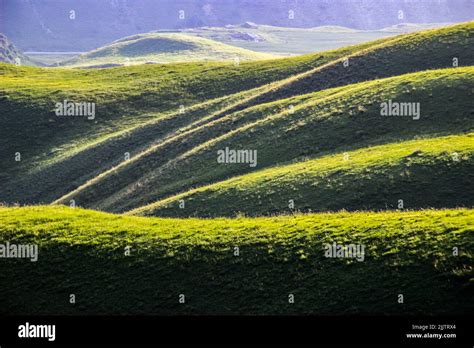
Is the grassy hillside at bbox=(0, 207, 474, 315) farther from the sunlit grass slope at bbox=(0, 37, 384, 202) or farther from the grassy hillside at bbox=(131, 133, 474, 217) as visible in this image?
the sunlit grass slope at bbox=(0, 37, 384, 202)

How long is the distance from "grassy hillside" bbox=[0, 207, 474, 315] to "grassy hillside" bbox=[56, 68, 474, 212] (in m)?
23.2

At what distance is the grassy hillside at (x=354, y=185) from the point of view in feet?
141

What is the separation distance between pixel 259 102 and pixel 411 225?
172 ft

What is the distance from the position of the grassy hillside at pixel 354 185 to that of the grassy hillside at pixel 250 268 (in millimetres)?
8592

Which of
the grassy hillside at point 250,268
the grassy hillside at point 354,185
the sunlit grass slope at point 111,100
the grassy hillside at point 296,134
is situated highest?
the sunlit grass slope at point 111,100

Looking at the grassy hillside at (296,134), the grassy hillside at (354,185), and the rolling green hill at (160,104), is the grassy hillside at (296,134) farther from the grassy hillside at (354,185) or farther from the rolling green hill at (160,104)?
the grassy hillside at (354,185)

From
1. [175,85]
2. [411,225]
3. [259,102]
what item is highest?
[175,85]

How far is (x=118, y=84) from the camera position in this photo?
109 m

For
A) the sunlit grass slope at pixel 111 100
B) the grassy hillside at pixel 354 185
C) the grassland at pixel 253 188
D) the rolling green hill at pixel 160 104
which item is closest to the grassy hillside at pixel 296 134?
the grassland at pixel 253 188

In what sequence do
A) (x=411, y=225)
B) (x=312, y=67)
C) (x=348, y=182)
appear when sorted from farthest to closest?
(x=312, y=67) → (x=348, y=182) → (x=411, y=225)

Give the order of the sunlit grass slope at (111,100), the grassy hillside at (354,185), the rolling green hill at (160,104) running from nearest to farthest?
the grassy hillside at (354,185)
the rolling green hill at (160,104)
the sunlit grass slope at (111,100)

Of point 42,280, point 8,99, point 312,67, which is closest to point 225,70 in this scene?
→ point 312,67

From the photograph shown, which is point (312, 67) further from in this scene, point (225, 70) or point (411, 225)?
point (411, 225)

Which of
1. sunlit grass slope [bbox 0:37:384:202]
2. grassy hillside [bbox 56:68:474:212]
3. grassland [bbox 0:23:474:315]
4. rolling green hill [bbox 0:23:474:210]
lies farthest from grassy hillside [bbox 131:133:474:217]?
sunlit grass slope [bbox 0:37:384:202]
